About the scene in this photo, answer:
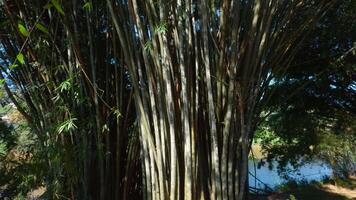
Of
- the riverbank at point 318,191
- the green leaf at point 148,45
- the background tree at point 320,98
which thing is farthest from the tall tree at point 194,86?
the riverbank at point 318,191

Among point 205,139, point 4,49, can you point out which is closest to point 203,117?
point 205,139

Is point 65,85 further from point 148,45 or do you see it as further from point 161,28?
point 161,28

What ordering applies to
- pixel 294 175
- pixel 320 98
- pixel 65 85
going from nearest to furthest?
pixel 65 85 < pixel 320 98 < pixel 294 175

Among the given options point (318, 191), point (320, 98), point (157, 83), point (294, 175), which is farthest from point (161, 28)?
point (294, 175)

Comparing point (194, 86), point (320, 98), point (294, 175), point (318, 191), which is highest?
point (320, 98)

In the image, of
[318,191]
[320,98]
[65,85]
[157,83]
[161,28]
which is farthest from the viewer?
[318,191]

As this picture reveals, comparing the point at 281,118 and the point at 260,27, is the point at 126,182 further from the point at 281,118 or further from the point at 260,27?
the point at 281,118

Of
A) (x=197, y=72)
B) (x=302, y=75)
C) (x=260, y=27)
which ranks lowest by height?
(x=197, y=72)

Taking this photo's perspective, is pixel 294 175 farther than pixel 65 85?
Yes

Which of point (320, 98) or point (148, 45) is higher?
point (320, 98)

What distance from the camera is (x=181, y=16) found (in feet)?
7.27

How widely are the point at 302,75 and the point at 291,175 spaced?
2117mm

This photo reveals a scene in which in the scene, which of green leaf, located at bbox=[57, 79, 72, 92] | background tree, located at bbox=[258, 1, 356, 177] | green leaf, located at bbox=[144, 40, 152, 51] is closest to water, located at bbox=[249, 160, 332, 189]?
background tree, located at bbox=[258, 1, 356, 177]

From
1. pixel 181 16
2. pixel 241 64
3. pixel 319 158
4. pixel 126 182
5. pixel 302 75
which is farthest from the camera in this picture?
pixel 319 158
